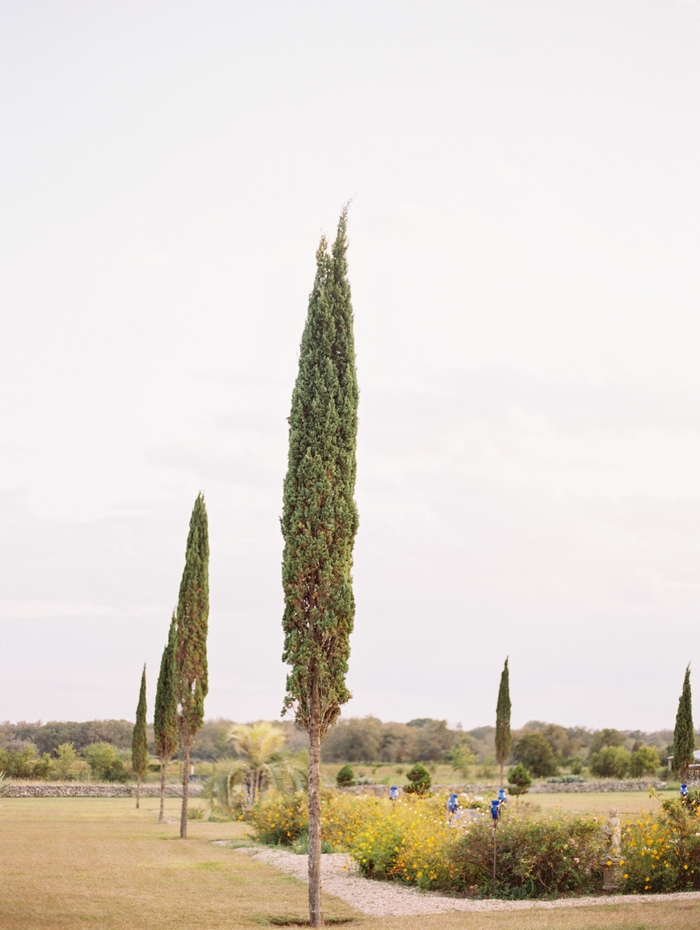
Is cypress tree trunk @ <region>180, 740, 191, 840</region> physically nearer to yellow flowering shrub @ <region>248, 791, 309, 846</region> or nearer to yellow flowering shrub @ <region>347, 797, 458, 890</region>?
yellow flowering shrub @ <region>248, 791, 309, 846</region>

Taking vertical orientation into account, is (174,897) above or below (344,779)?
above

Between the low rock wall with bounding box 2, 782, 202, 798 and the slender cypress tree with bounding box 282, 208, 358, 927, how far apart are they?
3577 centimetres

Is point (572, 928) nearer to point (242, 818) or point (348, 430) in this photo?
point (348, 430)

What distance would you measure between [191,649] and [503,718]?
825 inches

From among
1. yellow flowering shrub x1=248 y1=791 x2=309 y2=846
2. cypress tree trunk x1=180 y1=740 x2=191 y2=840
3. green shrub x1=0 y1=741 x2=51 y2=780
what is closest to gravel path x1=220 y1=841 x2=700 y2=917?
yellow flowering shrub x1=248 y1=791 x2=309 y2=846

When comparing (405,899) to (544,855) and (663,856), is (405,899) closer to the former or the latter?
(544,855)

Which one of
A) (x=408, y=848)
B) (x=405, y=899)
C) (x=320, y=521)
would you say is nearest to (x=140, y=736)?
(x=408, y=848)

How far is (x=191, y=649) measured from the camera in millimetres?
21172

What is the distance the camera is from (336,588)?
35.0 ft

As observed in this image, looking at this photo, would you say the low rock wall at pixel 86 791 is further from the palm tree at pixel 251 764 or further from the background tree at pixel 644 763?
the background tree at pixel 644 763

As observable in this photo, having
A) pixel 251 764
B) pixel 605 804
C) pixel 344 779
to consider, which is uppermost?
pixel 251 764

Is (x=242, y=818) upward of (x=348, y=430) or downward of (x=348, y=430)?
downward

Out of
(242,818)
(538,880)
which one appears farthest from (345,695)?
(242,818)

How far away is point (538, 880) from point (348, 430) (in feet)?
22.0
